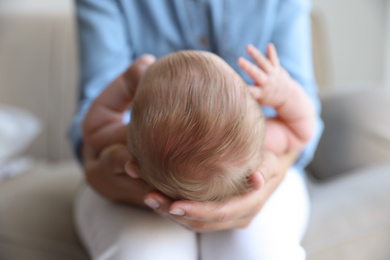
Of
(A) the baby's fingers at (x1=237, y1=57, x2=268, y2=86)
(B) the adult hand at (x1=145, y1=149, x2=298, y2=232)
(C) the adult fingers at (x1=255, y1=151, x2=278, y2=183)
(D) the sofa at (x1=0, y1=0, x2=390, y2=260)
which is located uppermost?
(A) the baby's fingers at (x1=237, y1=57, x2=268, y2=86)

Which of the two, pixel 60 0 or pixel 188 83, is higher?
pixel 188 83

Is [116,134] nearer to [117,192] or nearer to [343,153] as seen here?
[117,192]

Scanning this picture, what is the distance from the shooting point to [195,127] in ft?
1.36

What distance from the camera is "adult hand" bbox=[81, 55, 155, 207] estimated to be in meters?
0.52

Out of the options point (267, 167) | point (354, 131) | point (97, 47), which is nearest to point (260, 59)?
point (267, 167)

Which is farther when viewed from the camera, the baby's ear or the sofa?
the sofa

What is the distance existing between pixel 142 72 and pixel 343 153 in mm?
560

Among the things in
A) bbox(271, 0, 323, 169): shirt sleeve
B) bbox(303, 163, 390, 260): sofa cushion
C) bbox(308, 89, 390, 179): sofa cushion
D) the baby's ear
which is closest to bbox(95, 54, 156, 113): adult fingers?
the baby's ear

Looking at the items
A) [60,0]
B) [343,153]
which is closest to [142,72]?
[343,153]

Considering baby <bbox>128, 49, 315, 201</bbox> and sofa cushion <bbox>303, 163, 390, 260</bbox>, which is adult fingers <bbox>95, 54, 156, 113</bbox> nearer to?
baby <bbox>128, 49, 315, 201</bbox>

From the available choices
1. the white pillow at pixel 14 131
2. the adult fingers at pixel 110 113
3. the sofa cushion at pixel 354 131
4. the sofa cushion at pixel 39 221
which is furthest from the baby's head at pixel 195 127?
the white pillow at pixel 14 131

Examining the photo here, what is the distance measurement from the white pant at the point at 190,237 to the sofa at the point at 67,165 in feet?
0.44

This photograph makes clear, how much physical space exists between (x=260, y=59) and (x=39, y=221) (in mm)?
503

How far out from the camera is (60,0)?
1435 mm
